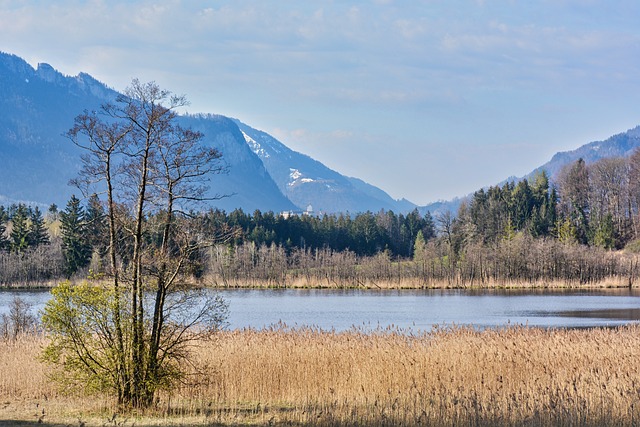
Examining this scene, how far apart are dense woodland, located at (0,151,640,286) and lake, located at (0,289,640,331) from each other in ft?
23.1

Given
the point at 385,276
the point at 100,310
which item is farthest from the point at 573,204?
the point at 100,310

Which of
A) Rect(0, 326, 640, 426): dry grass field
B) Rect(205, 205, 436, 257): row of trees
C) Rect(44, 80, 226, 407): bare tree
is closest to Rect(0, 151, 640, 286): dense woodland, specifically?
Rect(205, 205, 436, 257): row of trees

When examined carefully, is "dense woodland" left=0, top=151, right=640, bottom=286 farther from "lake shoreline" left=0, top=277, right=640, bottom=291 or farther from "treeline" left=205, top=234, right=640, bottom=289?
"lake shoreline" left=0, top=277, right=640, bottom=291

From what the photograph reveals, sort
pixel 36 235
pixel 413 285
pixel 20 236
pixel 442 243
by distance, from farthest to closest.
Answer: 1. pixel 442 243
2. pixel 36 235
3. pixel 20 236
4. pixel 413 285

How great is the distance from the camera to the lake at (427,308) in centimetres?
4491

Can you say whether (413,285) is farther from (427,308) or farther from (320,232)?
(320,232)

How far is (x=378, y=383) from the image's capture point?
65.4 ft

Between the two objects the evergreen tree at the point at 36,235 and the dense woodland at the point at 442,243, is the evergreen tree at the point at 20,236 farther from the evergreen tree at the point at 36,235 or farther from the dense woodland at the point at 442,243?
the evergreen tree at the point at 36,235

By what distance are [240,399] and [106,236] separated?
508cm

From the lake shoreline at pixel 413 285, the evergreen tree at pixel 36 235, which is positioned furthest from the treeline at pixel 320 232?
the lake shoreline at pixel 413 285

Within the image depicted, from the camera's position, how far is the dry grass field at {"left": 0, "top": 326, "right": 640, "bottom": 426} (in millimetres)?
16250

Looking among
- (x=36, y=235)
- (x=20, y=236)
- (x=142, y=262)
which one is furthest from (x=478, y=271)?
(x=142, y=262)

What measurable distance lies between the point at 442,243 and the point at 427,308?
5783cm

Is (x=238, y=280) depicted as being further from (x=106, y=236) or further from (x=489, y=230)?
(x=106, y=236)
